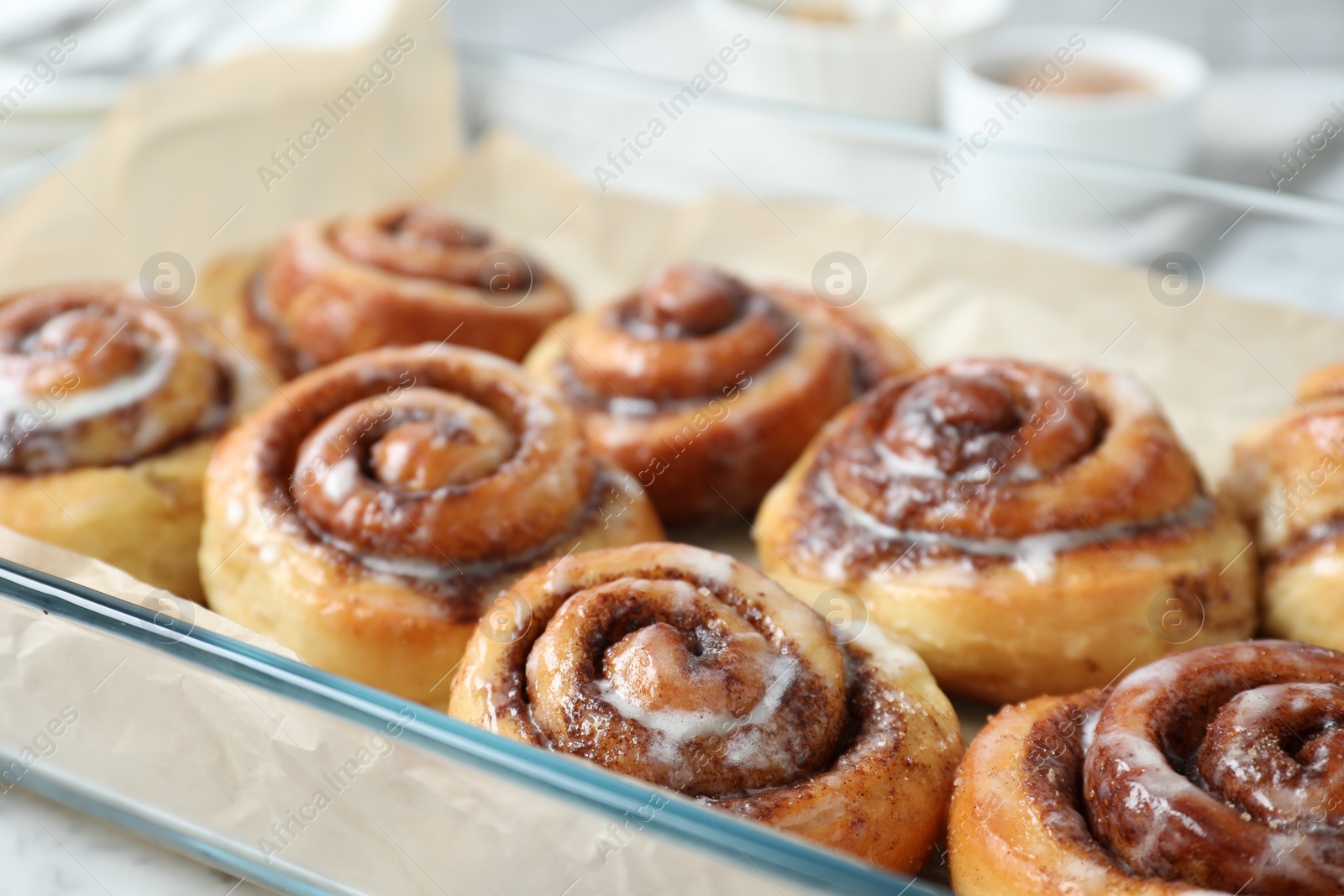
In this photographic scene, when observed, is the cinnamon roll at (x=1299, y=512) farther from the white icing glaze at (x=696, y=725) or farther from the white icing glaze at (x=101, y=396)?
the white icing glaze at (x=101, y=396)

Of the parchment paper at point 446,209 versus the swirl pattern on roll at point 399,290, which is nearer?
the parchment paper at point 446,209

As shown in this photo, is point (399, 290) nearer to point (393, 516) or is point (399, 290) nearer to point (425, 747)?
point (393, 516)

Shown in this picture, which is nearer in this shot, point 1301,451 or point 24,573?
point 24,573

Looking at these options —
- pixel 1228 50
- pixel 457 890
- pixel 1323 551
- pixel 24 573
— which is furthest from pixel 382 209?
pixel 1228 50

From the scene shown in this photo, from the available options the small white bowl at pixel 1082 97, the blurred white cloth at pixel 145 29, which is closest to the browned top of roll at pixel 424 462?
the small white bowl at pixel 1082 97

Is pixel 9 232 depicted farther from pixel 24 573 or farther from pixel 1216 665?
pixel 1216 665

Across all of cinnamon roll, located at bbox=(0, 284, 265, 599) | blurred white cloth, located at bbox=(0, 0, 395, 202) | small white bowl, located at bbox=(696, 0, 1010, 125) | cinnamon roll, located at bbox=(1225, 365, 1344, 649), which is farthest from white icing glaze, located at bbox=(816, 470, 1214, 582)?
blurred white cloth, located at bbox=(0, 0, 395, 202)
